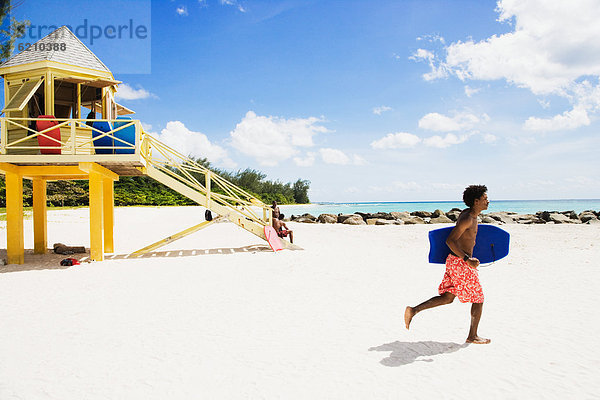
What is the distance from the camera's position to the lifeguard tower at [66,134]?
10.8 m

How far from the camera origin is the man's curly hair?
4.71 m

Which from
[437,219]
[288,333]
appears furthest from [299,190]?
[288,333]

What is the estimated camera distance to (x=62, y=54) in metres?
11.9

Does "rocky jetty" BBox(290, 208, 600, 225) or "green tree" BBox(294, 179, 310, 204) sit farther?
"green tree" BBox(294, 179, 310, 204)

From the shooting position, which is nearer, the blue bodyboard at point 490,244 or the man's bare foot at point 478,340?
the man's bare foot at point 478,340

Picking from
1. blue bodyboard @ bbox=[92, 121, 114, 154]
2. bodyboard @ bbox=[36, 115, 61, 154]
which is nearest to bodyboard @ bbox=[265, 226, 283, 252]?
blue bodyboard @ bbox=[92, 121, 114, 154]

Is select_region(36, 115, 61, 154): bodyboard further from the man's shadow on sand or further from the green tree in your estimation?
the green tree

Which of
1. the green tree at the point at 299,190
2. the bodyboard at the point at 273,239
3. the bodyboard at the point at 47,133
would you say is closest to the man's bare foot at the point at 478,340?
the bodyboard at the point at 273,239

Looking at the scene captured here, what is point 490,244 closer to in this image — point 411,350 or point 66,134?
point 411,350

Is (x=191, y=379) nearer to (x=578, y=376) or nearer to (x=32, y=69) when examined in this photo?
(x=578, y=376)

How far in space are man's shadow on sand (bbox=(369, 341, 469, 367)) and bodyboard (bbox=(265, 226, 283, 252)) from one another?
26.2 ft

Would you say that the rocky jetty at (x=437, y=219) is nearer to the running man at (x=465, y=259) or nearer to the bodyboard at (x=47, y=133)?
the bodyboard at (x=47, y=133)

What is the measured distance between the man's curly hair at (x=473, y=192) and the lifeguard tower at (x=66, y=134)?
8193 mm

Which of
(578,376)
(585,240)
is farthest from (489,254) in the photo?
(585,240)
